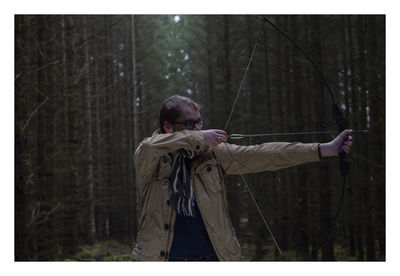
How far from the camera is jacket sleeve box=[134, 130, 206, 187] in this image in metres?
1.59

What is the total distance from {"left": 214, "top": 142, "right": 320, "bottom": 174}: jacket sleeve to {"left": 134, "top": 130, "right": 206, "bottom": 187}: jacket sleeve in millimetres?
173

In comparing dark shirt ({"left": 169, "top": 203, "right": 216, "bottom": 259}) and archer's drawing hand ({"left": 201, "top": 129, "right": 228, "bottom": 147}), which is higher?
archer's drawing hand ({"left": 201, "top": 129, "right": 228, "bottom": 147})

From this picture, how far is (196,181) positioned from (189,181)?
0.04 meters

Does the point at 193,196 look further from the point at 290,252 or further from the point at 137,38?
the point at 137,38

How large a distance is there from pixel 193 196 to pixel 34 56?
313 centimetres

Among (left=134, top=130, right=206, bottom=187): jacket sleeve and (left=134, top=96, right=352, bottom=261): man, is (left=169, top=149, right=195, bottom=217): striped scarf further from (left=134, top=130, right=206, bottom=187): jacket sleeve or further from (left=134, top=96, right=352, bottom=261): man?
(left=134, top=130, right=206, bottom=187): jacket sleeve

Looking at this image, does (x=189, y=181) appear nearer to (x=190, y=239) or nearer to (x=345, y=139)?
(x=190, y=239)

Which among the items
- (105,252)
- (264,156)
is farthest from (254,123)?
(264,156)

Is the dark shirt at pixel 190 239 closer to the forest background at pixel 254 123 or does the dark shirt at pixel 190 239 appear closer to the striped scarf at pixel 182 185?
the striped scarf at pixel 182 185

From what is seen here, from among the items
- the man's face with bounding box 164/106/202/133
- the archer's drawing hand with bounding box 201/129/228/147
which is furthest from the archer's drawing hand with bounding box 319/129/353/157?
the man's face with bounding box 164/106/202/133

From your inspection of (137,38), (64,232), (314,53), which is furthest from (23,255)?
(137,38)

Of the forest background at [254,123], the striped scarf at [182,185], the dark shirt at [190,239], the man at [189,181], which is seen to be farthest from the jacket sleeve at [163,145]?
the forest background at [254,123]

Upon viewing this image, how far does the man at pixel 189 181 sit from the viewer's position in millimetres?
1580

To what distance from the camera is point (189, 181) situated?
1685mm
